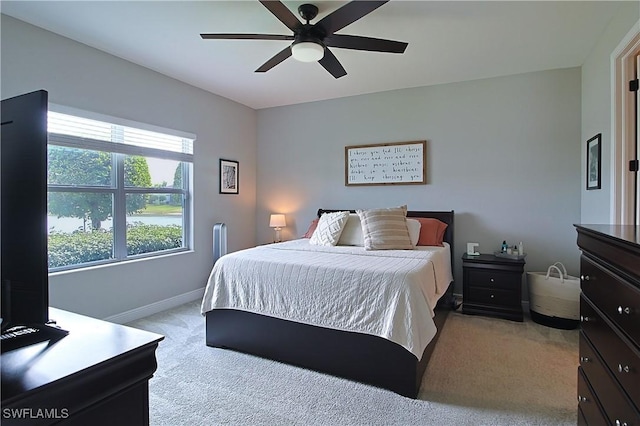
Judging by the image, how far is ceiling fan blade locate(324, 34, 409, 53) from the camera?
2377mm

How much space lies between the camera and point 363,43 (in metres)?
2.43

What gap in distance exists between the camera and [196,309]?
3822 millimetres

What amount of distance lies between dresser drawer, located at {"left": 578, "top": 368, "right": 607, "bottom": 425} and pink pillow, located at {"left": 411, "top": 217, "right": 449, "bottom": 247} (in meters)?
2.14

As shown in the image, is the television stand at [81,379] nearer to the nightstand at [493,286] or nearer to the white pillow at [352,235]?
the white pillow at [352,235]

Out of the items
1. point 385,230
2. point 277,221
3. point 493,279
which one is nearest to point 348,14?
point 385,230

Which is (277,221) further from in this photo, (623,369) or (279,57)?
(623,369)

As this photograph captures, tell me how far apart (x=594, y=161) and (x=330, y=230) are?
2.59 metres

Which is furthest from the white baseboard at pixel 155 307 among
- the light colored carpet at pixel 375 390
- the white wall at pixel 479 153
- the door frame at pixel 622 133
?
the door frame at pixel 622 133

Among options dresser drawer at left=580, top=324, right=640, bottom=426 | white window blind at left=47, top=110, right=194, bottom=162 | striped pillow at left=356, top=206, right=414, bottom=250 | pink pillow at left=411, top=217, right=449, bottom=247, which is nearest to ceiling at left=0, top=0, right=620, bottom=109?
white window blind at left=47, top=110, right=194, bottom=162

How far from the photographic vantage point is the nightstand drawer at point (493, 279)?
3441 mm

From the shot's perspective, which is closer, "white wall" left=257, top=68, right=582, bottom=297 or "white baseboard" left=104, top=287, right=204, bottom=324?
"white baseboard" left=104, top=287, right=204, bottom=324

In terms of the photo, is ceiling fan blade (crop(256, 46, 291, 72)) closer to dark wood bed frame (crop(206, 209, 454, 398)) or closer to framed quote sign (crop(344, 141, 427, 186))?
framed quote sign (crop(344, 141, 427, 186))


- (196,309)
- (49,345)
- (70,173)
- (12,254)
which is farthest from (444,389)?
(70,173)

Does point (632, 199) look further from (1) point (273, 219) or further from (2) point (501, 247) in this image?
(1) point (273, 219)
